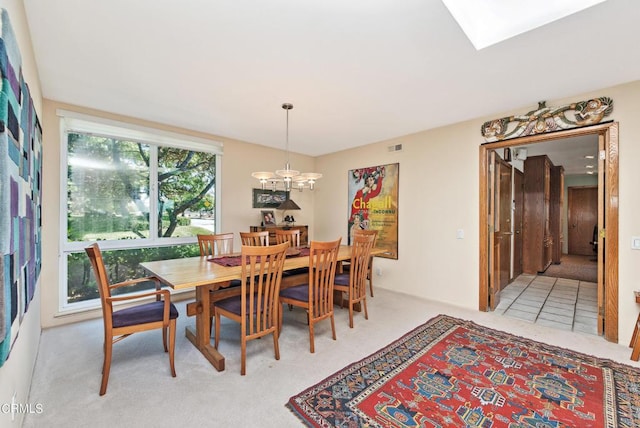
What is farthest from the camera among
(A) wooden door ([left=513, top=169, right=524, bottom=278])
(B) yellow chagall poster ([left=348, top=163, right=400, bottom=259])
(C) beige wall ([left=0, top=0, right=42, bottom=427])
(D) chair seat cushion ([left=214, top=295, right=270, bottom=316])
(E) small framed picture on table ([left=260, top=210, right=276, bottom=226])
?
(A) wooden door ([left=513, top=169, right=524, bottom=278])

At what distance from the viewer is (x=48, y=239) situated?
10.1 ft

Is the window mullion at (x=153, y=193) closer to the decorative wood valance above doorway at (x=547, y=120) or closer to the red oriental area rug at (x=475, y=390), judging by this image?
the red oriental area rug at (x=475, y=390)

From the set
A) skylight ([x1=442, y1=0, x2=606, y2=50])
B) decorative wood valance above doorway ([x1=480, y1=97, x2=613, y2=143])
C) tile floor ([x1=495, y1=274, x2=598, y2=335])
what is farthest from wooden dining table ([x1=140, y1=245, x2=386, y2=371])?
tile floor ([x1=495, y1=274, x2=598, y2=335])

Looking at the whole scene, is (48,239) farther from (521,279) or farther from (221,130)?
(521,279)

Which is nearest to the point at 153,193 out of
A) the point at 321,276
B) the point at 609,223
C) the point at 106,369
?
the point at 106,369

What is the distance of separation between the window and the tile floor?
457 centimetres

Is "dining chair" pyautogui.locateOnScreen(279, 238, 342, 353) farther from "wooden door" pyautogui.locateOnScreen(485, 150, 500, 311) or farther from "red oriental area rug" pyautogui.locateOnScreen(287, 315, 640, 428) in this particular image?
Result: "wooden door" pyautogui.locateOnScreen(485, 150, 500, 311)

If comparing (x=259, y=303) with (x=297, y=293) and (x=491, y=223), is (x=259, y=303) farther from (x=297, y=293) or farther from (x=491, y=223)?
(x=491, y=223)

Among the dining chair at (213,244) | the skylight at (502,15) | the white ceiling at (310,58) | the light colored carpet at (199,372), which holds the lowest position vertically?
the light colored carpet at (199,372)

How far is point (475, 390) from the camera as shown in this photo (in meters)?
1.96

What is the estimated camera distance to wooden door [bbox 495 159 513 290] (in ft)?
13.3

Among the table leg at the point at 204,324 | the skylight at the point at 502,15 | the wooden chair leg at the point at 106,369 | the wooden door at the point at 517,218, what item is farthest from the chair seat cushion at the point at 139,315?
the wooden door at the point at 517,218

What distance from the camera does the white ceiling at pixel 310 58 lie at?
5.80 feet

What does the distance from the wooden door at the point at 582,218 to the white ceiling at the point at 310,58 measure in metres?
7.73
